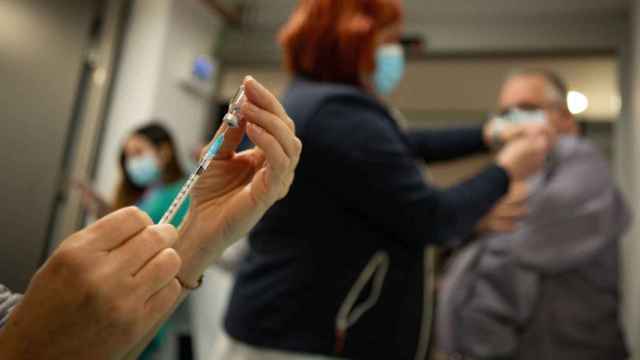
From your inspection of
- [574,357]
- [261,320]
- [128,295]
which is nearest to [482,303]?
[574,357]

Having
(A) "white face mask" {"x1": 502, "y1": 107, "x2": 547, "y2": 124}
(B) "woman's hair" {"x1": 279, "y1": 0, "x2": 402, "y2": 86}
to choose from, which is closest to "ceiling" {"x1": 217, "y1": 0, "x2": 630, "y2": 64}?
(A) "white face mask" {"x1": 502, "y1": 107, "x2": 547, "y2": 124}

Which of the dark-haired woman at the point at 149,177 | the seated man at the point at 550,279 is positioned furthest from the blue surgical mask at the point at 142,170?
the seated man at the point at 550,279

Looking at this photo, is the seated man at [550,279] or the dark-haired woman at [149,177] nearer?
the dark-haired woman at [149,177]

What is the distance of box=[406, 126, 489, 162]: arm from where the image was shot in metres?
1.05

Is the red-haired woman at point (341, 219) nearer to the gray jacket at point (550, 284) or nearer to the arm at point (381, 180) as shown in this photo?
the arm at point (381, 180)

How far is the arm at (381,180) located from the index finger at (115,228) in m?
0.30

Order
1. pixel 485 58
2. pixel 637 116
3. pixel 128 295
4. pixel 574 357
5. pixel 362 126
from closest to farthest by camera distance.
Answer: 1. pixel 128 295
2. pixel 362 126
3. pixel 574 357
4. pixel 637 116
5. pixel 485 58

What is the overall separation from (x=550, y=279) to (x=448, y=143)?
44 cm

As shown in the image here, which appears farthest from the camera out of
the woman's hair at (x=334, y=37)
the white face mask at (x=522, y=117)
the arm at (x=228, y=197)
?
the white face mask at (x=522, y=117)

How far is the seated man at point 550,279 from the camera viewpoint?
47.3 inches

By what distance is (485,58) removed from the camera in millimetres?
2322

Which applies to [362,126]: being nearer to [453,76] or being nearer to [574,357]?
[574,357]

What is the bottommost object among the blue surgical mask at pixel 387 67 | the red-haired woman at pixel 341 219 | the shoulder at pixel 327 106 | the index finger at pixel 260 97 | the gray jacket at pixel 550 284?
the gray jacket at pixel 550 284

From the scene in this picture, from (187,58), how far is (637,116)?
172 centimetres
